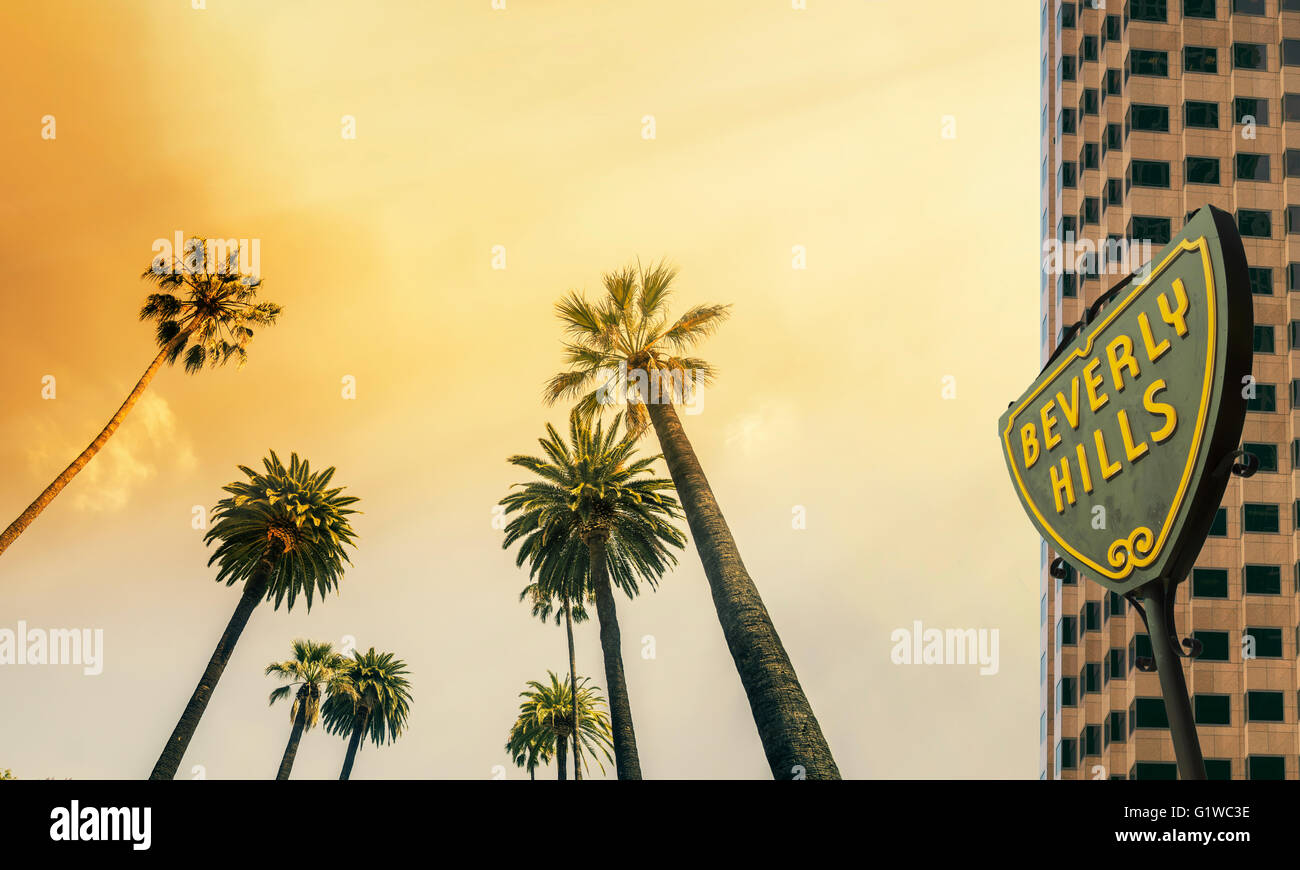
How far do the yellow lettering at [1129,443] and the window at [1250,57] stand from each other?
87.2m

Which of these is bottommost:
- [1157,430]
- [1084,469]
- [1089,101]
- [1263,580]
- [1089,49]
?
[1263,580]

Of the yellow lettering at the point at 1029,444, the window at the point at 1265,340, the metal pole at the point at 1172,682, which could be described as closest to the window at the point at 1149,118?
the window at the point at 1265,340

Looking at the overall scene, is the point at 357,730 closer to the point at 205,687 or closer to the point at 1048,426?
the point at 205,687

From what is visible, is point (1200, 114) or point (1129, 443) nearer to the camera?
point (1129, 443)

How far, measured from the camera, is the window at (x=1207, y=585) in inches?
2847

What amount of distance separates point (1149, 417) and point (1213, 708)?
6977cm

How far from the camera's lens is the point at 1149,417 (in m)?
10.4

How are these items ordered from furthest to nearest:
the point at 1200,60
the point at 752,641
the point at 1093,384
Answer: the point at 1200,60 → the point at 752,641 → the point at 1093,384

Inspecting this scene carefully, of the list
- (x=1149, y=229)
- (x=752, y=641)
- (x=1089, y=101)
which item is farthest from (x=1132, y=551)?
(x=1089, y=101)

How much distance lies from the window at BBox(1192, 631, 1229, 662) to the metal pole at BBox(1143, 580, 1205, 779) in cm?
6892

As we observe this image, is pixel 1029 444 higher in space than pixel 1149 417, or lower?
lower

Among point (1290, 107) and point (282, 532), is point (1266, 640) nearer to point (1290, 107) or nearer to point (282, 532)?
point (1290, 107)

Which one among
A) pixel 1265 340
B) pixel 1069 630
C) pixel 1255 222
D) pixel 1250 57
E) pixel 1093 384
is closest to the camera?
pixel 1093 384

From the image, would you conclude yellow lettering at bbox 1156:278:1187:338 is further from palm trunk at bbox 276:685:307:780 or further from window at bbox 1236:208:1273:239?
window at bbox 1236:208:1273:239
